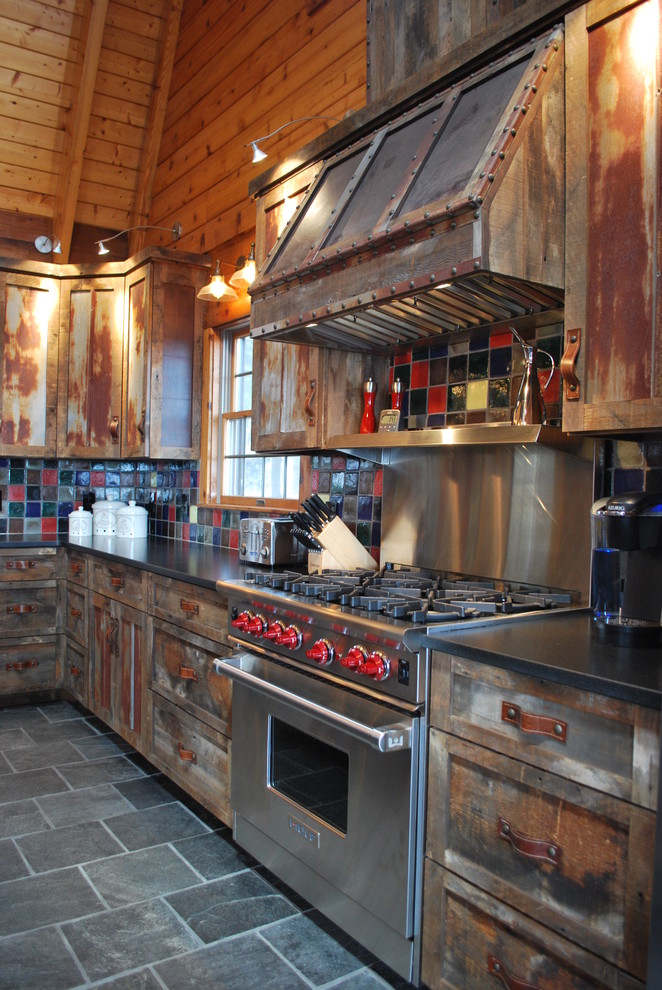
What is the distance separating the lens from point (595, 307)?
5.90ft

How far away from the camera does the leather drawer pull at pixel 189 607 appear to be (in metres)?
2.88

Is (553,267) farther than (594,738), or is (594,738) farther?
(553,267)

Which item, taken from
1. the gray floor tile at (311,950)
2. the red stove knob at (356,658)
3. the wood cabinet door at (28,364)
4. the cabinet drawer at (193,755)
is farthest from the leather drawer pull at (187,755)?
the wood cabinet door at (28,364)

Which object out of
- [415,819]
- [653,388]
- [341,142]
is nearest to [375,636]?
[415,819]

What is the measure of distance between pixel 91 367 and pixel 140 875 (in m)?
3.12

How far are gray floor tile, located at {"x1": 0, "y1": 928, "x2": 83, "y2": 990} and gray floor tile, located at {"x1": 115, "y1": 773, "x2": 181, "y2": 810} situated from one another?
878 millimetres

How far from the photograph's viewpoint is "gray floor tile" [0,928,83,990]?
6.28 feet

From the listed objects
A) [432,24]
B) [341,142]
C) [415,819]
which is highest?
[432,24]

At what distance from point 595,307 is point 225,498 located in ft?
9.20

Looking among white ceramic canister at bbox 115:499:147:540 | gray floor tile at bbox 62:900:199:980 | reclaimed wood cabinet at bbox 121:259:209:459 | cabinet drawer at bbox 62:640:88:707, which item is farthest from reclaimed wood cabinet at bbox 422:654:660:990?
white ceramic canister at bbox 115:499:147:540

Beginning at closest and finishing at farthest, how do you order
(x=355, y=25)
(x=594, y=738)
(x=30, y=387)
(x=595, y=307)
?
(x=594, y=738), (x=595, y=307), (x=355, y=25), (x=30, y=387)

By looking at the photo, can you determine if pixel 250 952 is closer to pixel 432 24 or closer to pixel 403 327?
pixel 403 327

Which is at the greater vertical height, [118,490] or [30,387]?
[30,387]

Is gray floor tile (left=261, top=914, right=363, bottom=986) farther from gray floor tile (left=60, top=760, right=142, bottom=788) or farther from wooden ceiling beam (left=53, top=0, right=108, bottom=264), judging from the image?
wooden ceiling beam (left=53, top=0, right=108, bottom=264)
